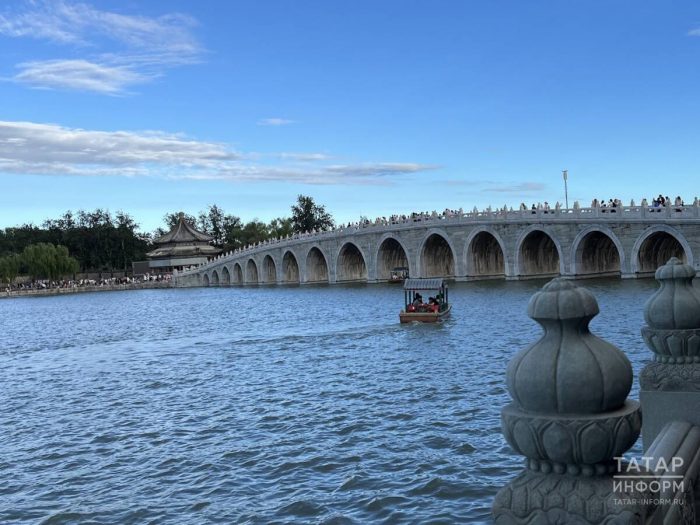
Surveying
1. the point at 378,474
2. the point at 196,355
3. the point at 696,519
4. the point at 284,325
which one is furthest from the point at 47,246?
the point at 696,519

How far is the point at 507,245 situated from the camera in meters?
45.9

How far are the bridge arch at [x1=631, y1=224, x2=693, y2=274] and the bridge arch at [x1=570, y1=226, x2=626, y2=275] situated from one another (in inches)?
32.2

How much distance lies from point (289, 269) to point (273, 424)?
6340 cm

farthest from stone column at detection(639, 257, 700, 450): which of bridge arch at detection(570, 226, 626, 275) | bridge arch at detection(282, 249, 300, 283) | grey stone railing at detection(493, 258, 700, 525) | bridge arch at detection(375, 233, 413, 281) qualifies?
bridge arch at detection(282, 249, 300, 283)

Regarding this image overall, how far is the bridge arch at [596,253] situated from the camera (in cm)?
3922

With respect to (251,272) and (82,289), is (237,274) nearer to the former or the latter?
(251,272)

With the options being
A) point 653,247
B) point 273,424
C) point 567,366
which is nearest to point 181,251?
point 653,247

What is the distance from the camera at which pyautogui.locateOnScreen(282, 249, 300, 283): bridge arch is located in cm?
7493

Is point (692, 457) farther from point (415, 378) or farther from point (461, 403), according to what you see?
point (415, 378)

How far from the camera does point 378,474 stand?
418 inches

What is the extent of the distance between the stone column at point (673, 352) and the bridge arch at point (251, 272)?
249ft

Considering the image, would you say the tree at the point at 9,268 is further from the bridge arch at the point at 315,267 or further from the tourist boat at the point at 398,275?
the tourist boat at the point at 398,275

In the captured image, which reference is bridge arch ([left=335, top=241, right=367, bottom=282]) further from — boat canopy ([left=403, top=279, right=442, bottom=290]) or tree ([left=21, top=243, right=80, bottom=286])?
tree ([left=21, top=243, right=80, bottom=286])

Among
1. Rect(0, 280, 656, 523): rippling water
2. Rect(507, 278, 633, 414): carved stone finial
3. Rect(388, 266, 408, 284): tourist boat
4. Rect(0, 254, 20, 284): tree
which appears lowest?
Rect(0, 280, 656, 523): rippling water
